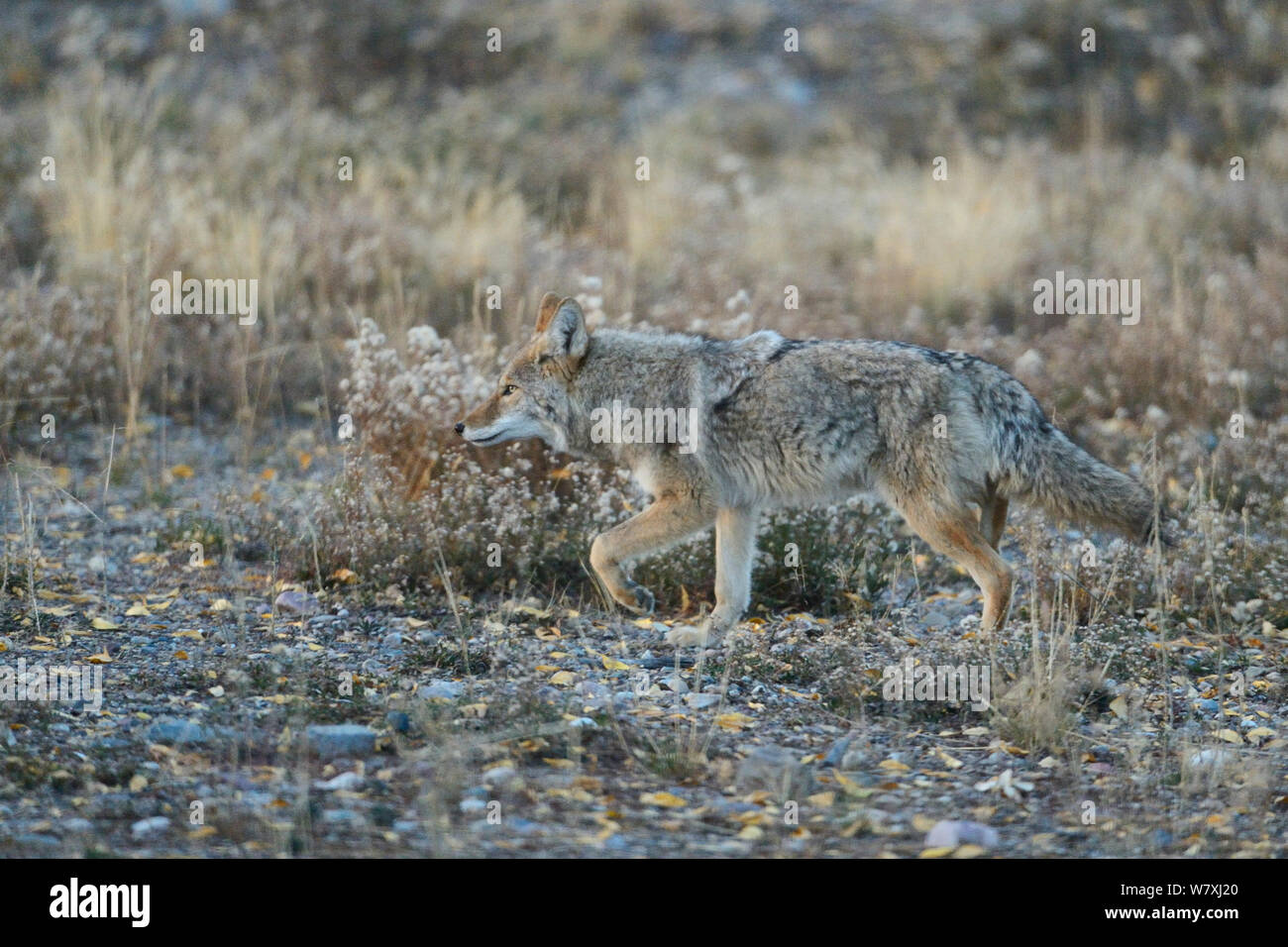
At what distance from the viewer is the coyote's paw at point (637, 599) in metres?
6.89

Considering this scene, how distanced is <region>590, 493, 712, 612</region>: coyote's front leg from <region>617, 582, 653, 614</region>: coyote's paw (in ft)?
0.24

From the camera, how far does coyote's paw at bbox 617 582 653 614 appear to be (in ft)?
22.6

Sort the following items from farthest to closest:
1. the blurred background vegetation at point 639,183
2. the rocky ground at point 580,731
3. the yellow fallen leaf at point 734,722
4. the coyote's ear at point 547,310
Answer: the blurred background vegetation at point 639,183
the coyote's ear at point 547,310
the yellow fallen leaf at point 734,722
the rocky ground at point 580,731

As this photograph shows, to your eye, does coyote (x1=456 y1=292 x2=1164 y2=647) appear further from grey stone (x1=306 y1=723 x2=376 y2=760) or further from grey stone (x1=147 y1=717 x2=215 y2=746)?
grey stone (x1=147 y1=717 x2=215 y2=746)

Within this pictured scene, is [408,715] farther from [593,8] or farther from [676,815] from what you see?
[593,8]

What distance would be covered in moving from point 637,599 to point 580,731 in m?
1.65

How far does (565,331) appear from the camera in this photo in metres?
7.04

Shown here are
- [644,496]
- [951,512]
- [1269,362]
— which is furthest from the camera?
[1269,362]

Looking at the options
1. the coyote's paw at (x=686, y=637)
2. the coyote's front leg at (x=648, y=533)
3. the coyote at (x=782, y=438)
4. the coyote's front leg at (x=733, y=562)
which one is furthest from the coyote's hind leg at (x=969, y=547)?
the coyote's paw at (x=686, y=637)

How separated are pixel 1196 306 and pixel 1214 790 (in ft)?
23.4

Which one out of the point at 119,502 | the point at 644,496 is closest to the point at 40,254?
the point at 119,502

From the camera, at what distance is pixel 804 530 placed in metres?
7.55

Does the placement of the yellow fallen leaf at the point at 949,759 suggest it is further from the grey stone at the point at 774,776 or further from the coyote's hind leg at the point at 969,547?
the coyote's hind leg at the point at 969,547

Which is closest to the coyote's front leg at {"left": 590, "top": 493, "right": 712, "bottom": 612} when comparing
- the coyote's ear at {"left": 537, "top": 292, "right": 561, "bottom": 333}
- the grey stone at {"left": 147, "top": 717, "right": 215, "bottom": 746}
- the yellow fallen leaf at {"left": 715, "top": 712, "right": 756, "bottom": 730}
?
the coyote's ear at {"left": 537, "top": 292, "right": 561, "bottom": 333}
